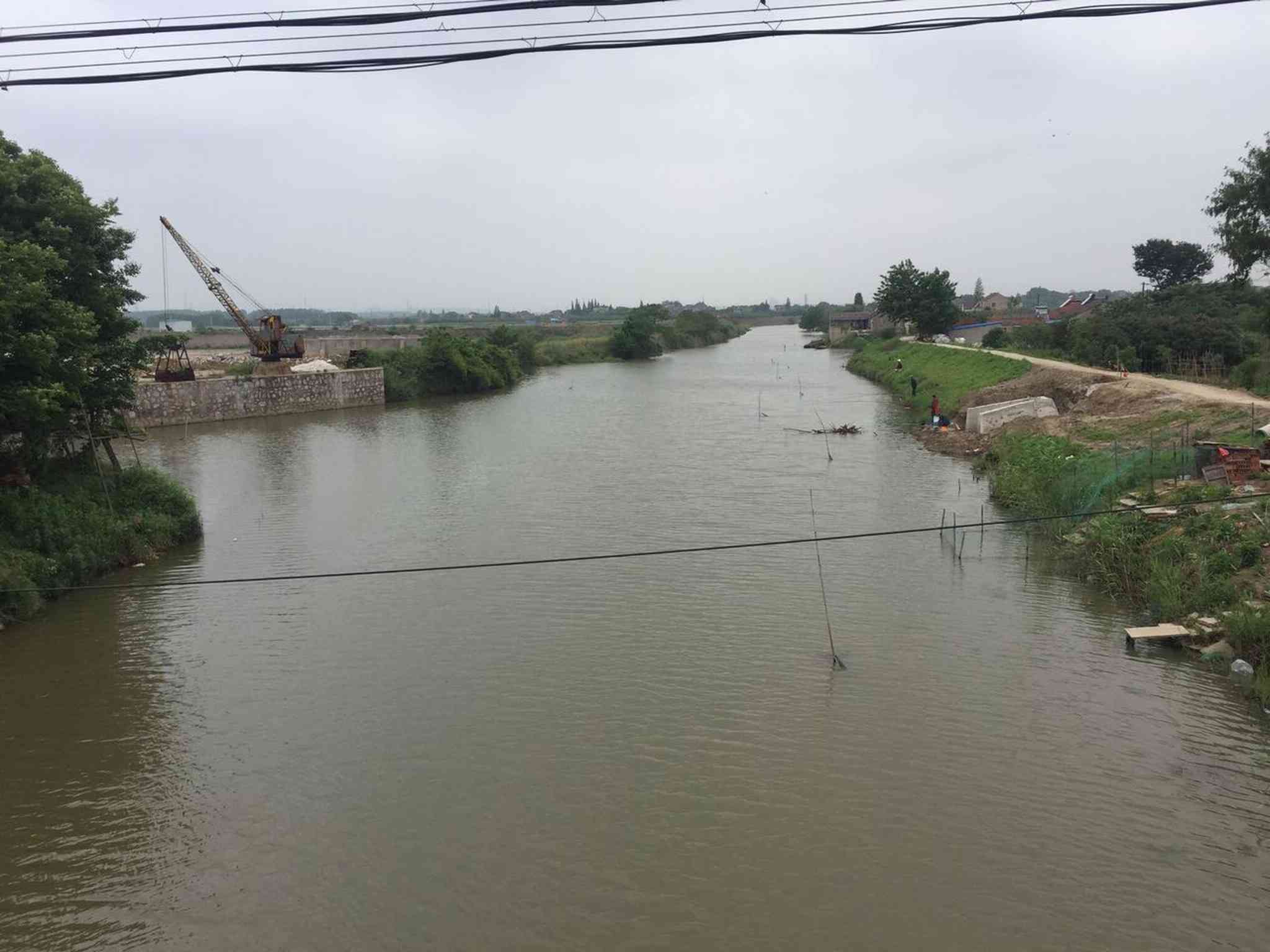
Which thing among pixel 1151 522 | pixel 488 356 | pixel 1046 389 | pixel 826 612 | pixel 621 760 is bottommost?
pixel 621 760

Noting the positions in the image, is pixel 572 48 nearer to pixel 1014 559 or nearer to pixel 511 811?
pixel 511 811

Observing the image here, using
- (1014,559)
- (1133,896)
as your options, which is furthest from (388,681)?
(1014,559)

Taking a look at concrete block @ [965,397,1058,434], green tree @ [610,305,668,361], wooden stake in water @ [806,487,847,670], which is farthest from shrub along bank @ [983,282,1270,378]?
green tree @ [610,305,668,361]

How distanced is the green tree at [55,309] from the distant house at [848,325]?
8193cm

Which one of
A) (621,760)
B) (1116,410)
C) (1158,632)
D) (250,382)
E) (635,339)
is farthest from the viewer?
(635,339)

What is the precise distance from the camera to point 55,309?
12.4 m

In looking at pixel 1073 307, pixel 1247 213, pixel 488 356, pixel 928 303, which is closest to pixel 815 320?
pixel 1073 307

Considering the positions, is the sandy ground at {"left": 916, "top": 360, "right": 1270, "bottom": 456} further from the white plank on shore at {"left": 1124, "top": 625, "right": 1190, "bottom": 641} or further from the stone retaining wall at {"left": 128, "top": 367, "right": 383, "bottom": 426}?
the stone retaining wall at {"left": 128, "top": 367, "right": 383, "bottom": 426}

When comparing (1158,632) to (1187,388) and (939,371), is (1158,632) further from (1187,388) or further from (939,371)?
(939,371)

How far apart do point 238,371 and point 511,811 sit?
43037mm

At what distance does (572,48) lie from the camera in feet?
22.2

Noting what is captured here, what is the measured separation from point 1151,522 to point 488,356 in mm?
43173

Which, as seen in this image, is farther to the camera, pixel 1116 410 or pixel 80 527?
pixel 1116 410

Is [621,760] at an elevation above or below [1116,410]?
below
